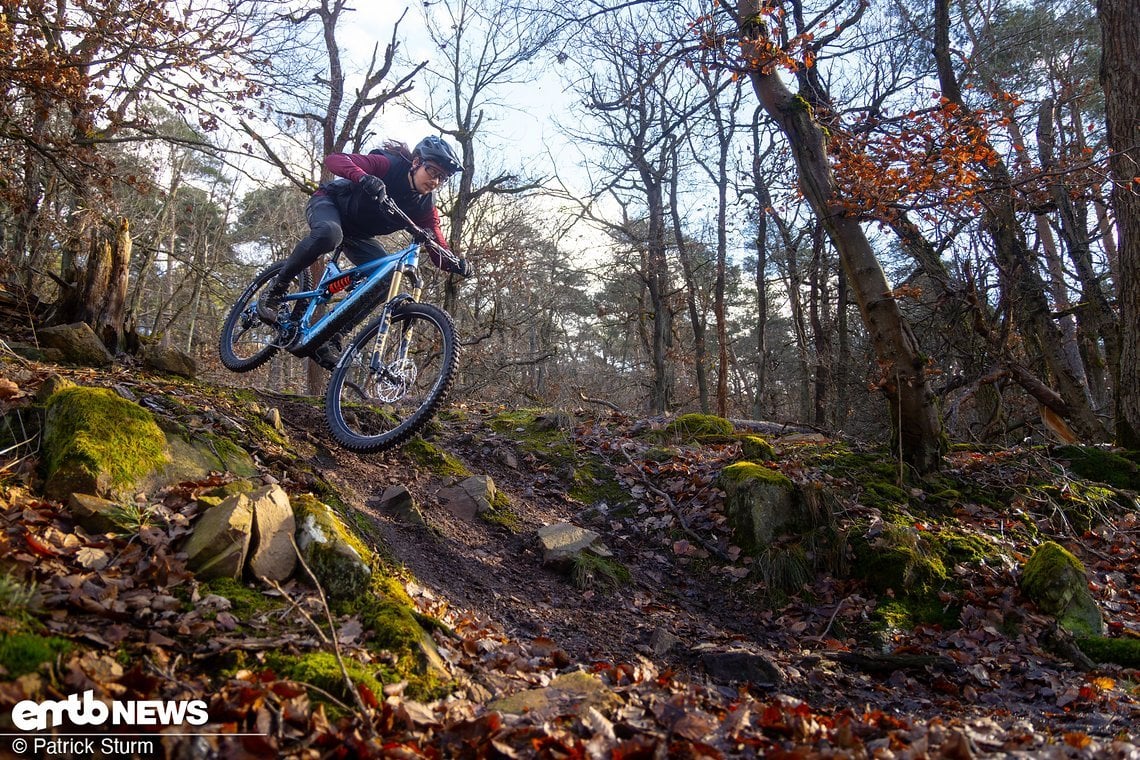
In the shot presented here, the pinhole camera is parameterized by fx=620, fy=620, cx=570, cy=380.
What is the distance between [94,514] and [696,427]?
612 centimetres

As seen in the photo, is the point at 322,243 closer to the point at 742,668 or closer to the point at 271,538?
the point at 271,538

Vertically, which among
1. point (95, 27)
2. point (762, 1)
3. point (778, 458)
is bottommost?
point (778, 458)

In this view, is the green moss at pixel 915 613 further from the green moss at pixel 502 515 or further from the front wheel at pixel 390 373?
the front wheel at pixel 390 373

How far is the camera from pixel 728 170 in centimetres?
1678

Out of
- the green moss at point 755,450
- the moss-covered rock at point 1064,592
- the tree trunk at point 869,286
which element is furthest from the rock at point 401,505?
the tree trunk at point 869,286

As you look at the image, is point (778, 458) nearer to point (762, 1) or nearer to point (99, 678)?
point (762, 1)

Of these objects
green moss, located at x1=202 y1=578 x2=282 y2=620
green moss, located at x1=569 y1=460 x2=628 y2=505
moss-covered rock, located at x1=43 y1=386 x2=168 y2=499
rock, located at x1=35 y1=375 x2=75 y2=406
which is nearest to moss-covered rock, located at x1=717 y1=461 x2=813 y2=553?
green moss, located at x1=569 y1=460 x2=628 y2=505

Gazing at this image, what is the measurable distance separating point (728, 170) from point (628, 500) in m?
13.5

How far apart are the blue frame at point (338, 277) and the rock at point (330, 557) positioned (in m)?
2.55

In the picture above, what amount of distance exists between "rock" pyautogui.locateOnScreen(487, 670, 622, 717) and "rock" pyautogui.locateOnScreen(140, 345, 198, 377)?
15.7 feet

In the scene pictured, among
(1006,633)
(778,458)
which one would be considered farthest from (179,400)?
(1006,633)

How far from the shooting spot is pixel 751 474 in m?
5.30

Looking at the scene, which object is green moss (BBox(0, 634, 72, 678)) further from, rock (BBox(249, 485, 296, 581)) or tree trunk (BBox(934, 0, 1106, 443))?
tree trunk (BBox(934, 0, 1106, 443))

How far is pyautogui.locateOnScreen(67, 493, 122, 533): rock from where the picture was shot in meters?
2.85
